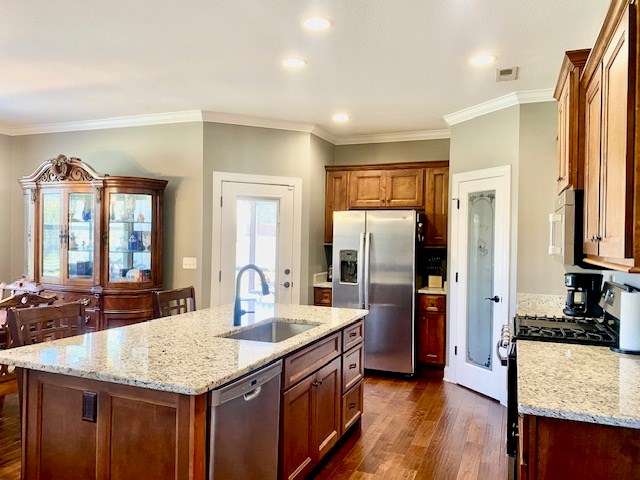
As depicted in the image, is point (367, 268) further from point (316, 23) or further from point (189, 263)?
point (316, 23)

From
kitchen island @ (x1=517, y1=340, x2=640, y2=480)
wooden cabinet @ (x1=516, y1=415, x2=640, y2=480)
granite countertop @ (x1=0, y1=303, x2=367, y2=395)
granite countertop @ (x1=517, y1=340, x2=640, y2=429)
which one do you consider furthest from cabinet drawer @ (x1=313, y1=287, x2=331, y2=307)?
wooden cabinet @ (x1=516, y1=415, x2=640, y2=480)

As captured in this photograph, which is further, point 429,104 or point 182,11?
point 429,104

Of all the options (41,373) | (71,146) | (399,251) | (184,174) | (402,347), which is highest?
(71,146)

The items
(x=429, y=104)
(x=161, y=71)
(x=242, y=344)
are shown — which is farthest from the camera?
(x=429, y=104)

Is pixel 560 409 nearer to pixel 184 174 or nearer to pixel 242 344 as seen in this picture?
pixel 242 344

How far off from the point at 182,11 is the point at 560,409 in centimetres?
259

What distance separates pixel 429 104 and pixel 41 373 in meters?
3.67

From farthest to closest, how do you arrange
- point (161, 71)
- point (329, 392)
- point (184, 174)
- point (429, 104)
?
point (184, 174) < point (429, 104) < point (161, 71) < point (329, 392)

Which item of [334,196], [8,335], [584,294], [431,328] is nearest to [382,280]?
[431,328]

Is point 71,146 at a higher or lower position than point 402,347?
higher

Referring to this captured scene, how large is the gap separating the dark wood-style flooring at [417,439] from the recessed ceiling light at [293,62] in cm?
264

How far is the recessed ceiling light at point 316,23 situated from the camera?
277 centimetres

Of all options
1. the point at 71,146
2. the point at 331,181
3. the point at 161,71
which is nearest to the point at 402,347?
the point at 331,181

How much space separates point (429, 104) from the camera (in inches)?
176
